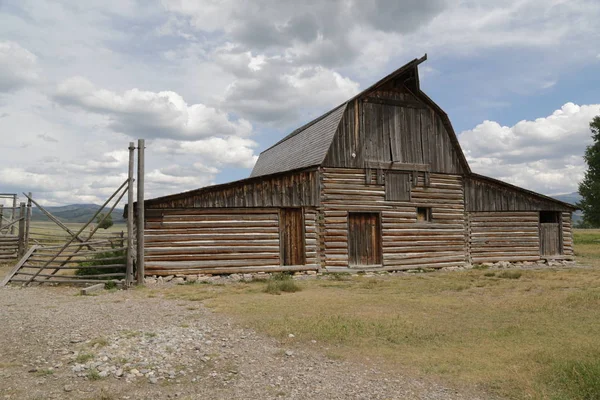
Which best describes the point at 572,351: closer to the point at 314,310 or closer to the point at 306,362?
the point at 306,362

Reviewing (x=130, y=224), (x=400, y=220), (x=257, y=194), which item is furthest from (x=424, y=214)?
(x=130, y=224)

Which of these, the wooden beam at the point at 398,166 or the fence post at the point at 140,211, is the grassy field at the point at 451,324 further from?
the wooden beam at the point at 398,166

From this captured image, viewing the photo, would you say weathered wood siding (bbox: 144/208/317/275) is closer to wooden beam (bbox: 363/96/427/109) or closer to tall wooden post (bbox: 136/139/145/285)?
tall wooden post (bbox: 136/139/145/285)

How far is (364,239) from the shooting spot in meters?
18.3

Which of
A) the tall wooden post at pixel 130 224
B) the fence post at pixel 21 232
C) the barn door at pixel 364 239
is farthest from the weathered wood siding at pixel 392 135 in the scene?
the fence post at pixel 21 232

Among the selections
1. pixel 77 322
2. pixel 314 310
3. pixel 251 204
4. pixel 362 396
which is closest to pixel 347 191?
pixel 251 204

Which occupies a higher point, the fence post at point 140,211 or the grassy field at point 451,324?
the fence post at point 140,211

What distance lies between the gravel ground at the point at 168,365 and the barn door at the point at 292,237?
27.5ft

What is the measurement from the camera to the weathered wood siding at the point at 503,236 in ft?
66.9

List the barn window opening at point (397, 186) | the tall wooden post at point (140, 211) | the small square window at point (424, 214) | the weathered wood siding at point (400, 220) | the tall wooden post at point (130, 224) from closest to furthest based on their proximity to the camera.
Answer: the tall wooden post at point (130, 224), the tall wooden post at point (140, 211), the weathered wood siding at point (400, 220), the barn window opening at point (397, 186), the small square window at point (424, 214)

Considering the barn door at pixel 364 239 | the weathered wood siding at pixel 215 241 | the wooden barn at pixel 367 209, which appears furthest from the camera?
the barn door at pixel 364 239

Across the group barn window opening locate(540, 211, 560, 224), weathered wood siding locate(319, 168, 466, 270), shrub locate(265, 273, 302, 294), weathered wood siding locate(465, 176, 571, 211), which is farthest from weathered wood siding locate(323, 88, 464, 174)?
barn window opening locate(540, 211, 560, 224)

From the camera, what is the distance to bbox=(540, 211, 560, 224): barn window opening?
22188 mm

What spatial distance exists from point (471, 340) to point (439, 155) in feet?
45.2
